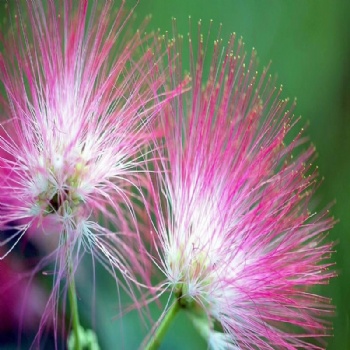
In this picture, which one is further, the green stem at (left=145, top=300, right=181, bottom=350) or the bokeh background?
the bokeh background

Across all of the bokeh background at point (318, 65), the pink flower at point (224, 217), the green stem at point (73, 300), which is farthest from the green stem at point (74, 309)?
the bokeh background at point (318, 65)

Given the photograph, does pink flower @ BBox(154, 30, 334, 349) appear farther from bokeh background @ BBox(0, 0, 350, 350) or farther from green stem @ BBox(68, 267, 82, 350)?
bokeh background @ BBox(0, 0, 350, 350)

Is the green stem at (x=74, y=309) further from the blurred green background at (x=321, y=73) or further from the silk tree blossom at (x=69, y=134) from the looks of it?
the blurred green background at (x=321, y=73)

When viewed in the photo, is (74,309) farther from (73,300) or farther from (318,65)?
(318,65)

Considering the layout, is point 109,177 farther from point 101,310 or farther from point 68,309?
point 101,310

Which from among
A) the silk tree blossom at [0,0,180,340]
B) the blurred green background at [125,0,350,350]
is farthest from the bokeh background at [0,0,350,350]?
the silk tree blossom at [0,0,180,340]

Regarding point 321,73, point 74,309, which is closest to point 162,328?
point 74,309
